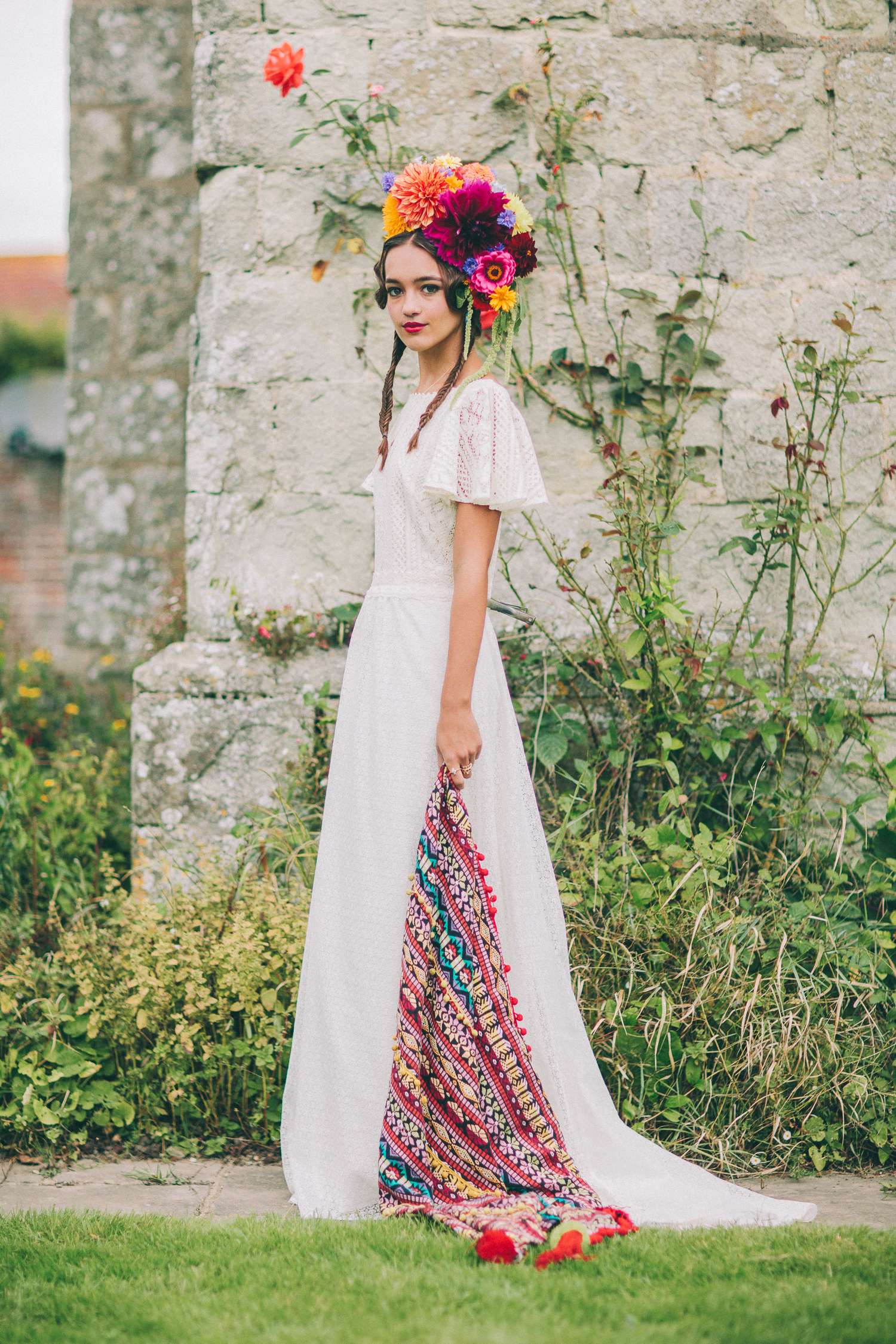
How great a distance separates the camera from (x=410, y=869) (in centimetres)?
256

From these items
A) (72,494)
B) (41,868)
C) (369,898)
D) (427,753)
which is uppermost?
(72,494)

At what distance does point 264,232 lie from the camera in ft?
12.2

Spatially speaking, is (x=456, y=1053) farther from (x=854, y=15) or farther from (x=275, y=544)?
(x=854, y=15)

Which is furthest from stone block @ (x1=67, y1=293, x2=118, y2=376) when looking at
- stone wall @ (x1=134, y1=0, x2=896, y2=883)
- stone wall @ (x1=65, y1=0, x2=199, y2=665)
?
stone wall @ (x1=134, y1=0, x2=896, y2=883)

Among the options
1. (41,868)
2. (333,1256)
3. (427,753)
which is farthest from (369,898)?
(41,868)

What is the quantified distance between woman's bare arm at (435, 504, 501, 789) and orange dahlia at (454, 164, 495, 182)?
0.74 meters

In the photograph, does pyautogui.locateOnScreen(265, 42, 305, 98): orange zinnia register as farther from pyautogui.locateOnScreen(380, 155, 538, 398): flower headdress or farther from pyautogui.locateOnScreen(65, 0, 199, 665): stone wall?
pyautogui.locateOnScreen(65, 0, 199, 665): stone wall

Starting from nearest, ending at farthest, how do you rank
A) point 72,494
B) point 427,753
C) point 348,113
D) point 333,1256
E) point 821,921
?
point 333,1256, point 427,753, point 821,921, point 348,113, point 72,494

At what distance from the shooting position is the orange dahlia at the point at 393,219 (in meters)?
2.62

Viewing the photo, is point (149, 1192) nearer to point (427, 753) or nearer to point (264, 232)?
point (427, 753)

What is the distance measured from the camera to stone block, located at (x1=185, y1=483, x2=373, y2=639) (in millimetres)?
3740

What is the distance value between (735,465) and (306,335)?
1434 mm

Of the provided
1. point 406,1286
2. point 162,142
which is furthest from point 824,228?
point 406,1286

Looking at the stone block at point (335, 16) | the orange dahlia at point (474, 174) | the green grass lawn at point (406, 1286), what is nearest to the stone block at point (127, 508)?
the stone block at point (335, 16)
